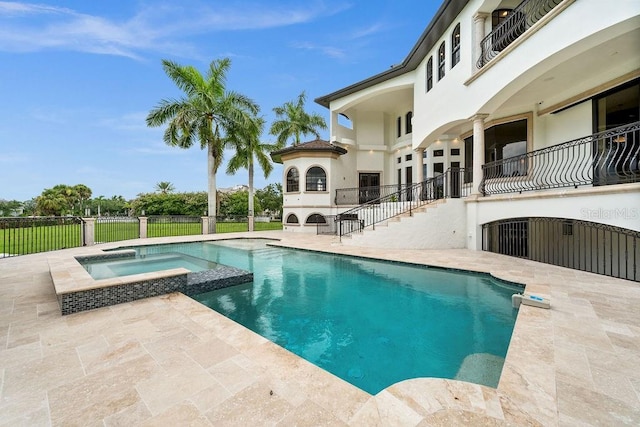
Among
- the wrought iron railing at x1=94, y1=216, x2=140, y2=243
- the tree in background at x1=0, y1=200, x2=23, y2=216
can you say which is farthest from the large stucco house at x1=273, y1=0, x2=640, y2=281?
the tree in background at x1=0, y1=200, x2=23, y2=216

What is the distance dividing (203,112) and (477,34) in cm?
1429

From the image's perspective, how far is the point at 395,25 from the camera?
48.2 meters

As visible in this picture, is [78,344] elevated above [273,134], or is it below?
below

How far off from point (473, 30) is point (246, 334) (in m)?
11.9

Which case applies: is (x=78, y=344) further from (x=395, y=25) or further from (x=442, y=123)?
(x=395, y=25)

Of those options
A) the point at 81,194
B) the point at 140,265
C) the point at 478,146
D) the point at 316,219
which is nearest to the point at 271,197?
the point at 316,219

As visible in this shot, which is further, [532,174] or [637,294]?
[532,174]

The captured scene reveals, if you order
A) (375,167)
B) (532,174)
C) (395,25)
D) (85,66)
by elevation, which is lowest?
(532,174)

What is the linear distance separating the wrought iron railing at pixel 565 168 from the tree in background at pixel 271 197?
2854cm

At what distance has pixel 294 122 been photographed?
23172 mm

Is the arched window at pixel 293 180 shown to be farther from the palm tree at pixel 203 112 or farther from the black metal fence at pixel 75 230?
the black metal fence at pixel 75 230

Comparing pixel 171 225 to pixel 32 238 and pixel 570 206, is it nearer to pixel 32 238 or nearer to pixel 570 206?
pixel 32 238

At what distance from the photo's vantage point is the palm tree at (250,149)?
17172 mm

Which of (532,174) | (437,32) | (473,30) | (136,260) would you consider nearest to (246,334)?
(136,260)
